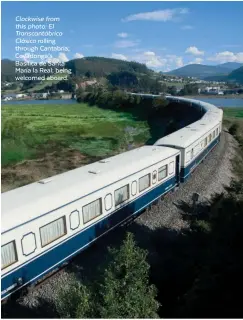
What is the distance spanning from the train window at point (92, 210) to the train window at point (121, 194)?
129cm

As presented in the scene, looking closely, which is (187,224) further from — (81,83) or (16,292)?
(81,83)

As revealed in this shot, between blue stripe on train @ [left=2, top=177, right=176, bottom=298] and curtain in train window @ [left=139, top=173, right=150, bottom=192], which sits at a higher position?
curtain in train window @ [left=139, top=173, right=150, bottom=192]

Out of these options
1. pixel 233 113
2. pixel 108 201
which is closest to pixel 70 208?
pixel 108 201

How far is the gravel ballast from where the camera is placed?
11734 mm

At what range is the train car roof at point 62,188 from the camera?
10.9 meters

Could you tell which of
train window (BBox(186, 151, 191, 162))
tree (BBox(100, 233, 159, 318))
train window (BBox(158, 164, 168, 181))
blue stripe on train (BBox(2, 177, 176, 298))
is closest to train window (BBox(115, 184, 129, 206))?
blue stripe on train (BBox(2, 177, 176, 298))

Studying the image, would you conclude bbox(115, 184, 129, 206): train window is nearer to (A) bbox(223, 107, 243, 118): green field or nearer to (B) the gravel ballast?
(B) the gravel ballast

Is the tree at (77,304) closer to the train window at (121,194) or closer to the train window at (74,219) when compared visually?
the train window at (74,219)

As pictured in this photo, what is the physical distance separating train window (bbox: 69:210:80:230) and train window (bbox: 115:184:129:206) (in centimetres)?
265

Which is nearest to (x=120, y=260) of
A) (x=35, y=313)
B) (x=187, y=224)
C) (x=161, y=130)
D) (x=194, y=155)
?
(x=35, y=313)

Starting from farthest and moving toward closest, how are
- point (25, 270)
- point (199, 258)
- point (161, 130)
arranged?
point (161, 130) → point (199, 258) → point (25, 270)

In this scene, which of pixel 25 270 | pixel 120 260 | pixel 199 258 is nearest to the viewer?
pixel 120 260

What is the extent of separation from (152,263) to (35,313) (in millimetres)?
5464

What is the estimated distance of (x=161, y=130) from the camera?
5400 cm
